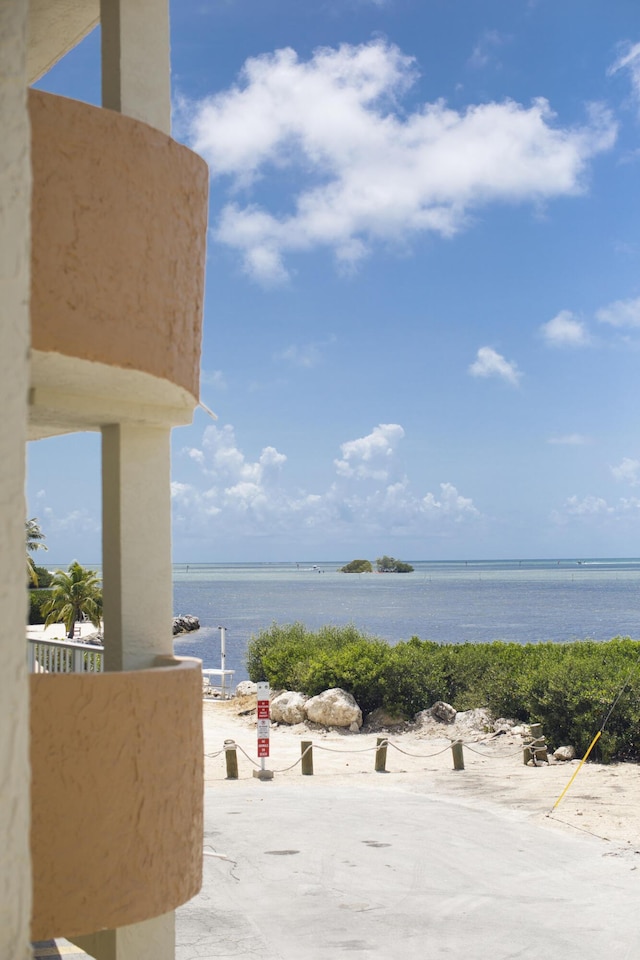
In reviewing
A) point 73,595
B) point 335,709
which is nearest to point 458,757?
point 335,709

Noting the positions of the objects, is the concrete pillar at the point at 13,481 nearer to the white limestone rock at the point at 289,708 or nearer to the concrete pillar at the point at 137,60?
the concrete pillar at the point at 137,60

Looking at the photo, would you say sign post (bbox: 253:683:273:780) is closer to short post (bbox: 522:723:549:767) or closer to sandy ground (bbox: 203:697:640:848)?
sandy ground (bbox: 203:697:640:848)

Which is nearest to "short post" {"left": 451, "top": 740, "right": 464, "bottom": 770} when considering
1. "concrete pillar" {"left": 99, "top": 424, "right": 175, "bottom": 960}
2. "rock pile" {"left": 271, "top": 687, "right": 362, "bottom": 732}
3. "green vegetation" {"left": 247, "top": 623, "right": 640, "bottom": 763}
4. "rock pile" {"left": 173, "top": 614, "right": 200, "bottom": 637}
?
"green vegetation" {"left": 247, "top": 623, "right": 640, "bottom": 763}

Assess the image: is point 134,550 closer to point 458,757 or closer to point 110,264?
point 110,264

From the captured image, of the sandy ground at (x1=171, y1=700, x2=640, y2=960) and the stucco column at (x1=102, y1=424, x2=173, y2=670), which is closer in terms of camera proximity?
the stucco column at (x1=102, y1=424, x2=173, y2=670)

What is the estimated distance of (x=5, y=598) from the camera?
15.9 ft

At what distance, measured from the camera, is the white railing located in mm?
8859

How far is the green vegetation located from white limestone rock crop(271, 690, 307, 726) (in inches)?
23.3

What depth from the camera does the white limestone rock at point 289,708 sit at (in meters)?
27.4

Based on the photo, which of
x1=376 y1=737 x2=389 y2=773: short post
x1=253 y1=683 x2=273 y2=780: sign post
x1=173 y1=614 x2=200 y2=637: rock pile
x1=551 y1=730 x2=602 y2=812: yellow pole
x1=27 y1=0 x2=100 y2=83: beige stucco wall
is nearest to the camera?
x1=27 y1=0 x2=100 y2=83: beige stucco wall

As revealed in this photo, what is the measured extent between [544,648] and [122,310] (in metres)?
24.2

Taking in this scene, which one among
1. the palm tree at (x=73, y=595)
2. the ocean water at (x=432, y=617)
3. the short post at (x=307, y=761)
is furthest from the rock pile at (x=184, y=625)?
the short post at (x=307, y=761)

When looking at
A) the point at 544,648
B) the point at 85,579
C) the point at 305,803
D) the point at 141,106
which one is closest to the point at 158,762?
the point at 141,106

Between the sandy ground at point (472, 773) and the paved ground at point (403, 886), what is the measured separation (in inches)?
29.0
